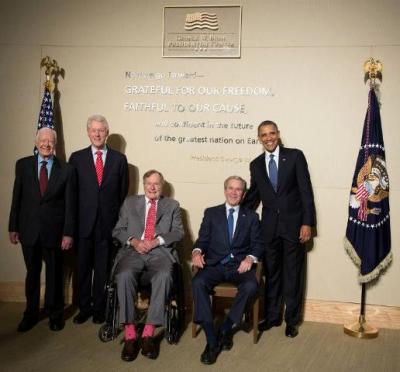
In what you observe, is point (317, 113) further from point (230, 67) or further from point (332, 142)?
point (230, 67)

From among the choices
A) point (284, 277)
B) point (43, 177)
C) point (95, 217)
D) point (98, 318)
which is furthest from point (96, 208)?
point (284, 277)

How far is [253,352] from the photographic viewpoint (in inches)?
151

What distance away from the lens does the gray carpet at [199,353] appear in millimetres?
3523

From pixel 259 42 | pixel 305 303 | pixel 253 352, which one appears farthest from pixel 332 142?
pixel 253 352

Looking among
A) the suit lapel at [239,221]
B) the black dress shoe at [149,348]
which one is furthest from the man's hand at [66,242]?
the suit lapel at [239,221]

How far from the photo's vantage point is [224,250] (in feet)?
13.6

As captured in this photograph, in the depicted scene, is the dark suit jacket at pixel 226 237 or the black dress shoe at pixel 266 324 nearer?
the dark suit jacket at pixel 226 237

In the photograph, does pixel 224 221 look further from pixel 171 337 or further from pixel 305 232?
pixel 171 337

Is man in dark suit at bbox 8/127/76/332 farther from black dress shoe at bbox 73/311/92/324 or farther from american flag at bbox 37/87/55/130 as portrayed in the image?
american flag at bbox 37/87/55/130

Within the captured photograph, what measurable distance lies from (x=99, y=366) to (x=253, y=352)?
3.65 ft

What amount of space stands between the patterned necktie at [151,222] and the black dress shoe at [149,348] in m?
0.83

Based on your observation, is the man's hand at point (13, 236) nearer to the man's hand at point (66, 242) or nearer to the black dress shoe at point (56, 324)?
the man's hand at point (66, 242)

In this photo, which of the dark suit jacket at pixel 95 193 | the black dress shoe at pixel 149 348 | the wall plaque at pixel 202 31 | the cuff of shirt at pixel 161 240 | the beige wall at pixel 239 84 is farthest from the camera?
the wall plaque at pixel 202 31

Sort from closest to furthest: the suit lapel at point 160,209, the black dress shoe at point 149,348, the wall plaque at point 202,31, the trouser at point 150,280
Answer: the black dress shoe at point 149,348
the trouser at point 150,280
the suit lapel at point 160,209
the wall plaque at point 202,31
